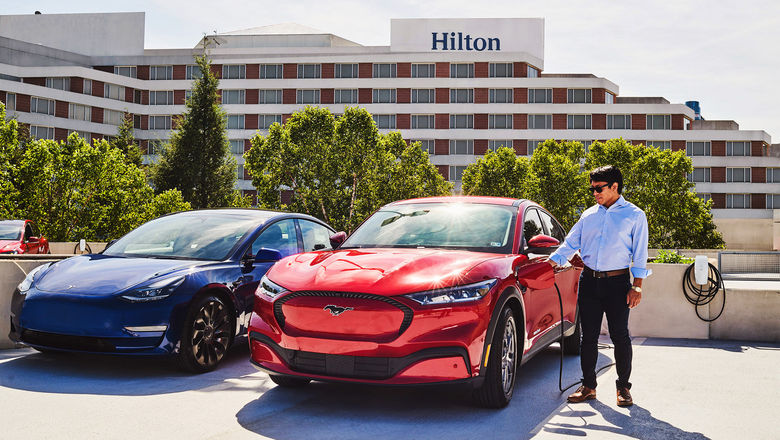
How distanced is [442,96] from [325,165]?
24.2 metres

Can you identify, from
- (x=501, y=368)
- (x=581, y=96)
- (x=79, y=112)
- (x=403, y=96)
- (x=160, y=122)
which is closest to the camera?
(x=501, y=368)

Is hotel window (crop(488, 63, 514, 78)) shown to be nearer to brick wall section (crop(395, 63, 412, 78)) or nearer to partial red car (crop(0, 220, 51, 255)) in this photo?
brick wall section (crop(395, 63, 412, 78))

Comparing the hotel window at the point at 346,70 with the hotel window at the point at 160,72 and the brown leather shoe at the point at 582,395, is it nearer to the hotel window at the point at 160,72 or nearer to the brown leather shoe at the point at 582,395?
the hotel window at the point at 160,72

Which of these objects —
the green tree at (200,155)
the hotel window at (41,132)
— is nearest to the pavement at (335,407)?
the green tree at (200,155)

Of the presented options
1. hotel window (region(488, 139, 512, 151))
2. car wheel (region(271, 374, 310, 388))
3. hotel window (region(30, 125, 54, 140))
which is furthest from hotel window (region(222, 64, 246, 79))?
car wheel (region(271, 374, 310, 388))

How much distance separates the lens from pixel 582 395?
5.72 m

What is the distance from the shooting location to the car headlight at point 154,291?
603 centimetres

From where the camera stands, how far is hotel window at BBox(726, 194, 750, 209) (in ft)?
221

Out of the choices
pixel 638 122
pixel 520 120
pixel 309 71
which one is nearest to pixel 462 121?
pixel 520 120

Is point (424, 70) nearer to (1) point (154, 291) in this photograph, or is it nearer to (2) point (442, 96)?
(2) point (442, 96)

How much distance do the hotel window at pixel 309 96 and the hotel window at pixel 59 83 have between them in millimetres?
20280

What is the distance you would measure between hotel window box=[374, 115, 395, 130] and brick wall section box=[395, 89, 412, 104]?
66.2 inches

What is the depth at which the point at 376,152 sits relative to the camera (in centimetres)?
4688

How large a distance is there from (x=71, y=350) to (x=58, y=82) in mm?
65555
